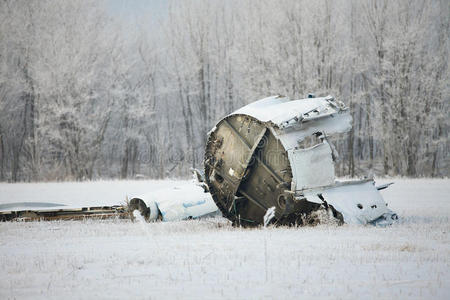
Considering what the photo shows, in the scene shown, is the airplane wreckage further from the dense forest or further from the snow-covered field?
the dense forest

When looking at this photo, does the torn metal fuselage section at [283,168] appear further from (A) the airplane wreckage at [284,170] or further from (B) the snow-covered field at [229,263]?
(B) the snow-covered field at [229,263]

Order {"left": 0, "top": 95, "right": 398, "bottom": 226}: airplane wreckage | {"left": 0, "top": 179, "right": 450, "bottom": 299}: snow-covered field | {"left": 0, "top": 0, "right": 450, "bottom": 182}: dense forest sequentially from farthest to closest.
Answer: {"left": 0, "top": 0, "right": 450, "bottom": 182}: dense forest < {"left": 0, "top": 95, "right": 398, "bottom": 226}: airplane wreckage < {"left": 0, "top": 179, "right": 450, "bottom": 299}: snow-covered field

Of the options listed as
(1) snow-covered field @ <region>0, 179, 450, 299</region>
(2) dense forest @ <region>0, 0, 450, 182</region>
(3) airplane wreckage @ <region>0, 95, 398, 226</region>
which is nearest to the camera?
(1) snow-covered field @ <region>0, 179, 450, 299</region>

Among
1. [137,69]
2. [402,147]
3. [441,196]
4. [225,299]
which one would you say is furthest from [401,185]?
[137,69]

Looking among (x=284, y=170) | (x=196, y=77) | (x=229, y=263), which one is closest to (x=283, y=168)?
(x=284, y=170)

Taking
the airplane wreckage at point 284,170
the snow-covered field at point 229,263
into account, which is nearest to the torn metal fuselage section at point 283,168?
the airplane wreckage at point 284,170

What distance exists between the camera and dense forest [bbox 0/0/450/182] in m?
27.8

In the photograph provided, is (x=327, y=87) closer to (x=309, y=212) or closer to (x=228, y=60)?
(x=228, y=60)

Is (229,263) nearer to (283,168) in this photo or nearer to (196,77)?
(283,168)

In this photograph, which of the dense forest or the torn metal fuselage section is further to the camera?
the dense forest

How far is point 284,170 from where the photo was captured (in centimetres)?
867

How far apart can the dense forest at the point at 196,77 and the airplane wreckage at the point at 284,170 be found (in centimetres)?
1817

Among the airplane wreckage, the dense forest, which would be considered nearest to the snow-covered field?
the airplane wreckage

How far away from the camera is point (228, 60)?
34.2 meters
